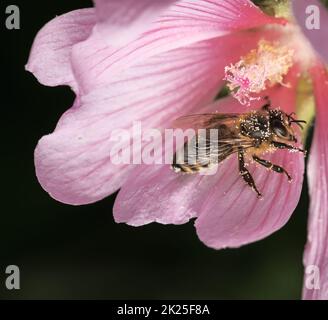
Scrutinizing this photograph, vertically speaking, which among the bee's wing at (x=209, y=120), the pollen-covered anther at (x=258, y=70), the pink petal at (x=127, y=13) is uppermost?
the pink petal at (x=127, y=13)

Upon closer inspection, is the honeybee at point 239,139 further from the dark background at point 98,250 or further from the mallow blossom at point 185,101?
the dark background at point 98,250

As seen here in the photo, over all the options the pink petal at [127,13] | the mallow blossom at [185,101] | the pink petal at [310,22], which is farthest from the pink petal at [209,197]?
the pink petal at [127,13]

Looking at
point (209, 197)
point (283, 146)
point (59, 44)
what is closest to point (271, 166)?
point (283, 146)

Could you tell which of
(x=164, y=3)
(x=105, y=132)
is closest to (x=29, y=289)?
(x=105, y=132)

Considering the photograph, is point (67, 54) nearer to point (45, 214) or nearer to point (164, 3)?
point (164, 3)

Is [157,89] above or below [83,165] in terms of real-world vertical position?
above

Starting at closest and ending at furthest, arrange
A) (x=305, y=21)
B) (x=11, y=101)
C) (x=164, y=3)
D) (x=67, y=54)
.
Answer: (x=164, y=3)
(x=305, y=21)
(x=67, y=54)
(x=11, y=101)

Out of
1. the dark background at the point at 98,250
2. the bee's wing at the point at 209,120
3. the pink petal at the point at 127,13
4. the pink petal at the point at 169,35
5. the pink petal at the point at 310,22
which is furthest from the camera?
the dark background at the point at 98,250
